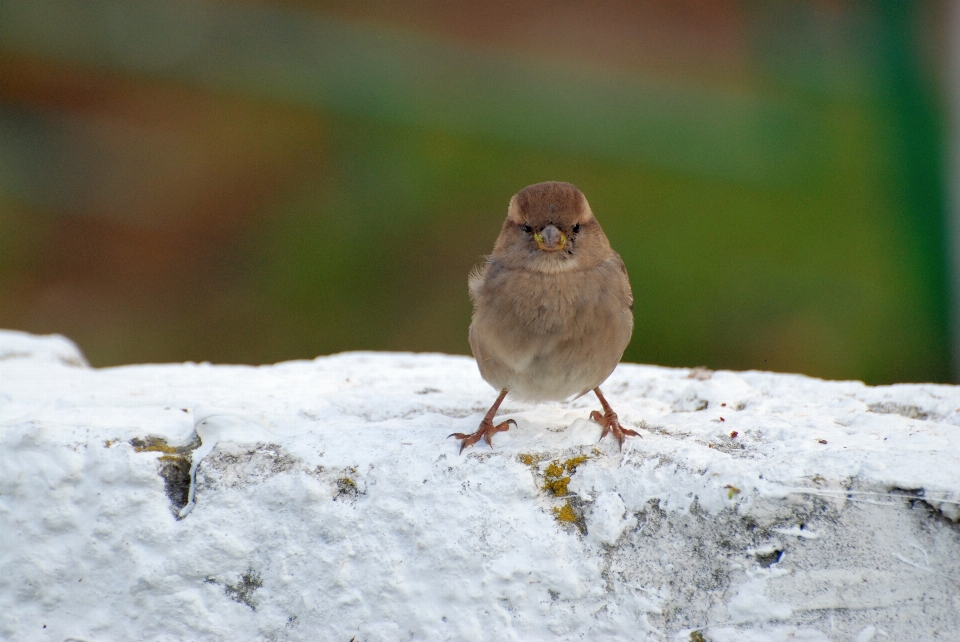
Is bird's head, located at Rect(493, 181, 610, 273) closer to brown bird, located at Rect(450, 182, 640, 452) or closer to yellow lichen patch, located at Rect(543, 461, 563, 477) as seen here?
brown bird, located at Rect(450, 182, 640, 452)

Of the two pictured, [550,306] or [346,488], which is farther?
[550,306]

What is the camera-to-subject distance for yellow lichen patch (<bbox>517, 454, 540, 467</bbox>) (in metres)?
2.43

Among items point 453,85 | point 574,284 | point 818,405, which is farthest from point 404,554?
point 453,85

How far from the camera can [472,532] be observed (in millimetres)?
2248

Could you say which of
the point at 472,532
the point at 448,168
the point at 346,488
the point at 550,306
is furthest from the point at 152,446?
the point at 448,168

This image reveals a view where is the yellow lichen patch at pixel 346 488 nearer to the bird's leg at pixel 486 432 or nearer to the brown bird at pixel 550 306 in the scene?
the bird's leg at pixel 486 432

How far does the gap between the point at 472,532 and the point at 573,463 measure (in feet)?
1.11

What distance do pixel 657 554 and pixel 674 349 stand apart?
3.85 m

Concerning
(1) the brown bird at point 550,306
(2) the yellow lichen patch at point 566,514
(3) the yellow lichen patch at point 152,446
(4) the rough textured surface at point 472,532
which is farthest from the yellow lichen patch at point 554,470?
(3) the yellow lichen patch at point 152,446

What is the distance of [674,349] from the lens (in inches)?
233

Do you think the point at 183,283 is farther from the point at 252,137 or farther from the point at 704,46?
the point at 704,46

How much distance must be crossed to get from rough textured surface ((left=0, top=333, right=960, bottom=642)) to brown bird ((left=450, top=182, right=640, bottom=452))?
0.30m

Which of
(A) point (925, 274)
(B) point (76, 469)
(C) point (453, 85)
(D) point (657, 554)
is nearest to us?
(D) point (657, 554)

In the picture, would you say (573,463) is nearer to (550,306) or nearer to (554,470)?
(554,470)
